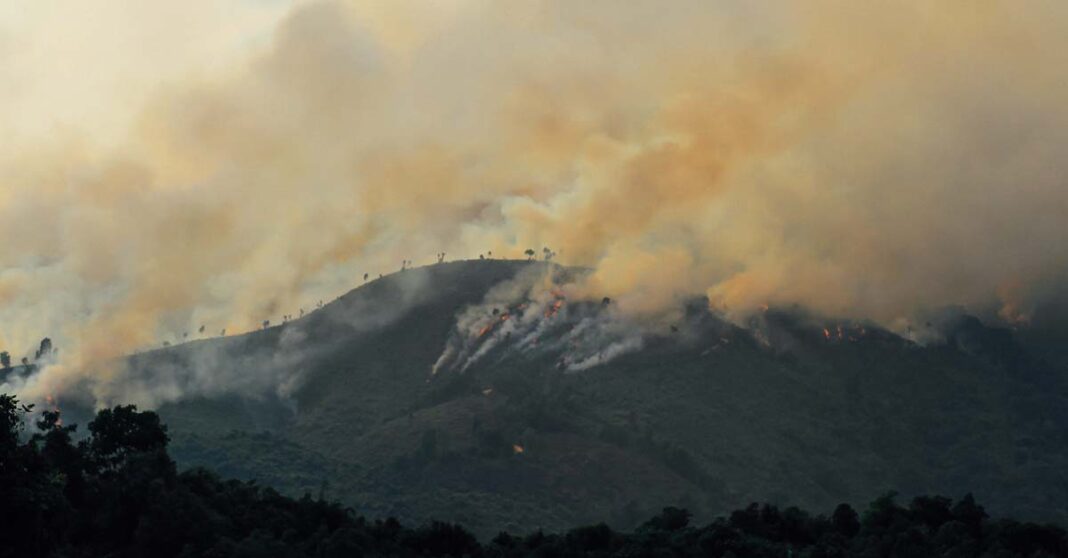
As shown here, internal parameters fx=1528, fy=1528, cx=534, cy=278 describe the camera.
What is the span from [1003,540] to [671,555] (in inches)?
1677

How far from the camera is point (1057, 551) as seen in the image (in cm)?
19062

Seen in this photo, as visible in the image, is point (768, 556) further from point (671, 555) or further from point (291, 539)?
point (291, 539)

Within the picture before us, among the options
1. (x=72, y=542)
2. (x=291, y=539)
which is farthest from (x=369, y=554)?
(x=72, y=542)

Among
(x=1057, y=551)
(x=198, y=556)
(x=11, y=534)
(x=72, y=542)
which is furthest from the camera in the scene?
(x=1057, y=551)

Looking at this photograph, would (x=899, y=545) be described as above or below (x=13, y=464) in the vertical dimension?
below

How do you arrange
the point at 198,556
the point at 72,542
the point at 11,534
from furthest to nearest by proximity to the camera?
1. the point at 72,542
2. the point at 198,556
3. the point at 11,534

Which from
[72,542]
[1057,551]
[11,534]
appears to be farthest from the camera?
[1057,551]

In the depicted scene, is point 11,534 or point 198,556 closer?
point 11,534

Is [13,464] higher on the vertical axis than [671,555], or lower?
higher

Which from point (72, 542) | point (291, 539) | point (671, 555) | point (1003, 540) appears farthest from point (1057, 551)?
point (72, 542)

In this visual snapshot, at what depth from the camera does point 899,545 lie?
630ft

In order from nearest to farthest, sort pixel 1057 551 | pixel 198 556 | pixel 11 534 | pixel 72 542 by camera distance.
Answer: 1. pixel 11 534
2. pixel 198 556
3. pixel 72 542
4. pixel 1057 551

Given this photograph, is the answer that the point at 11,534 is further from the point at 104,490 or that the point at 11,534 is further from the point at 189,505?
the point at 104,490

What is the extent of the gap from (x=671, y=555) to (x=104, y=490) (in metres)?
73.1
